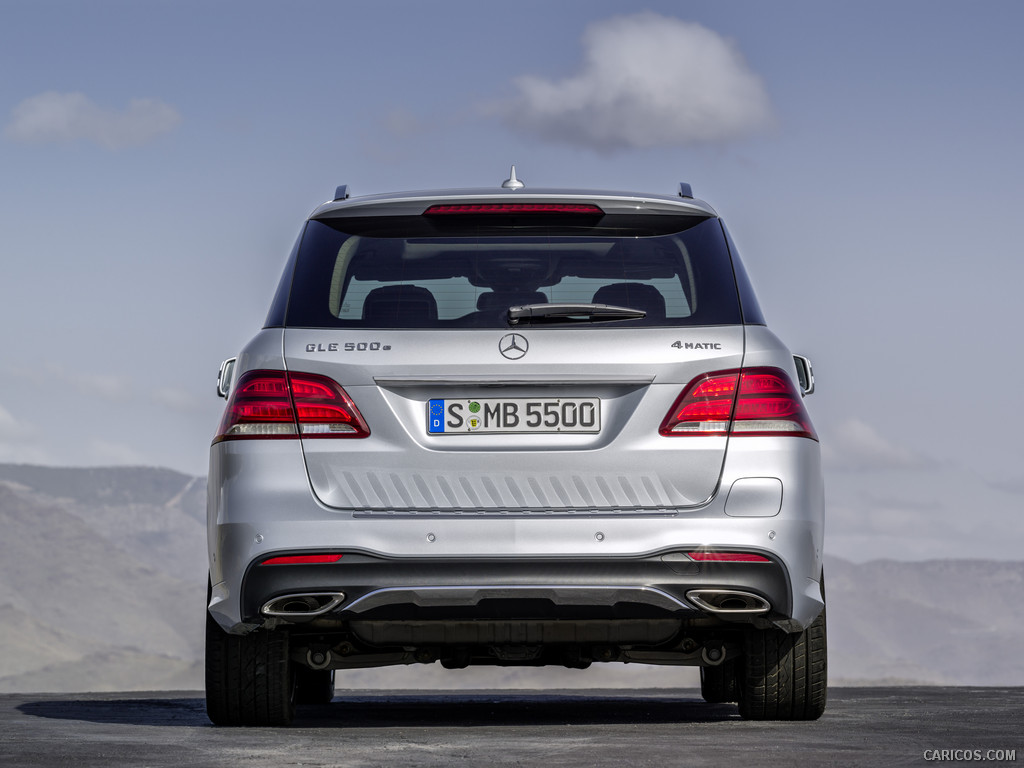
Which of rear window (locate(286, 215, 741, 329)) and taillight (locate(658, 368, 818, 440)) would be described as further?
rear window (locate(286, 215, 741, 329))

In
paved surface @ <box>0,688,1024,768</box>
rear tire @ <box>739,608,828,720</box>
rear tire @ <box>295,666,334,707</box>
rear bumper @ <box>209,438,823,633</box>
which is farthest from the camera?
rear tire @ <box>295,666,334,707</box>

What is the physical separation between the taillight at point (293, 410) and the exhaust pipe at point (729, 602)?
1.32m

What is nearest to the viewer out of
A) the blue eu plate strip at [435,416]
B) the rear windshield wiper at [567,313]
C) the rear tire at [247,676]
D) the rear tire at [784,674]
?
the blue eu plate strip at [435,416]

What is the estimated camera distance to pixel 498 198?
20.2ft

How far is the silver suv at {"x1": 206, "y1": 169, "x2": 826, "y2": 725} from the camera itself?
558 centimetres

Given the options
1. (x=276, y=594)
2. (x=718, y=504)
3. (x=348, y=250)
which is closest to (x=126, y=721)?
(x=276, y=594)

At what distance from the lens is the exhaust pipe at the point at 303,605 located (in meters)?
5.63

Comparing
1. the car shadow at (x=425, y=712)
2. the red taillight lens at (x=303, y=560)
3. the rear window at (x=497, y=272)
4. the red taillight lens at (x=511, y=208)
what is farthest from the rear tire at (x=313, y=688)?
the red taillight lens at (x=511, y=208)

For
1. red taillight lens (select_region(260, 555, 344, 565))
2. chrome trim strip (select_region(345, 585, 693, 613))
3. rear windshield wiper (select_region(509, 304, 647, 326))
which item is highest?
rear windshield wiper (select_region(509, 304, 647, 326))

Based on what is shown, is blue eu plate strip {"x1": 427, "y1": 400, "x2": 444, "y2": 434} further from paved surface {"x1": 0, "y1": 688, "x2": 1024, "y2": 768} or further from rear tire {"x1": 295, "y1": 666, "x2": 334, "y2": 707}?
rear tire {"x1": 295, "y1": 666, "x2": 334, "y2": 707}

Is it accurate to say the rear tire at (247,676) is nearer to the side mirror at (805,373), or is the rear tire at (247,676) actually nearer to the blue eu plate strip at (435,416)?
the blue eu plate strip at (435,416)

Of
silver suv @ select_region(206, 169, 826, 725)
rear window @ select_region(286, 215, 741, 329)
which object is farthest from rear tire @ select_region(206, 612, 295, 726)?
rear window @ select_region(286, 215, 741, 329)

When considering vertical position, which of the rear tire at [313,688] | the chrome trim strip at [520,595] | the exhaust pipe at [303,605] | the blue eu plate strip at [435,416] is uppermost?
the blue eu plate strip at [435,416]

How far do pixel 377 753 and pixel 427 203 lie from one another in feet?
6.86
